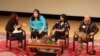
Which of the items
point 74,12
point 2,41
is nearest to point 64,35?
point 2,41

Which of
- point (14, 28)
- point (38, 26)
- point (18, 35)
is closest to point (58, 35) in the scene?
point (38, 26)

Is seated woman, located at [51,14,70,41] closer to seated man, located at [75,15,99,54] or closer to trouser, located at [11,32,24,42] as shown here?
seated man, located at [75,15,99,54]

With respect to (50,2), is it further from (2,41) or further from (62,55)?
(62,55)

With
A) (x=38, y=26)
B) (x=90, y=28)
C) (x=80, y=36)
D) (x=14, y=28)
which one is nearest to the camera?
(x=80, y=36)

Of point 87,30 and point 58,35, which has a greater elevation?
point 87,30

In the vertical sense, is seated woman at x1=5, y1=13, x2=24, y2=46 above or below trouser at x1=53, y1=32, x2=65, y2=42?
above

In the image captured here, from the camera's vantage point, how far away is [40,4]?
1214cm

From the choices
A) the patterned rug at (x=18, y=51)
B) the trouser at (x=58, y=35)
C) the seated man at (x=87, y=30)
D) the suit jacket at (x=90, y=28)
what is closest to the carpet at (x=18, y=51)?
the patterned rug at (x=18, y=51)

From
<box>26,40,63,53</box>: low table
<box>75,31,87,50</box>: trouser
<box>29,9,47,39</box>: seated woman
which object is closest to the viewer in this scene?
<box>26,40,63,53</box>: low table

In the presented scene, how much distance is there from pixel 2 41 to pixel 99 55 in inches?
120

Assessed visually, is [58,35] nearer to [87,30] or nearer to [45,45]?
[87,30]

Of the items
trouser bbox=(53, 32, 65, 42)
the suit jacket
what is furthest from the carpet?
the suit jacket

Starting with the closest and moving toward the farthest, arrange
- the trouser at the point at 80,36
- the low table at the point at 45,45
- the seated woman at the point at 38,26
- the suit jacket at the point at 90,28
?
1. the low table at the point at 45,45
2. the trouser at the point at 80,36
3. the suit jacket at the point at 90,28
4. the seated woman at the point at 38,26

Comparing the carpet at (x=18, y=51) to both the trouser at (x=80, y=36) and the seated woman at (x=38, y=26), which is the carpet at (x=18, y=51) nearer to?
the trouser at (x=80, y=36)
